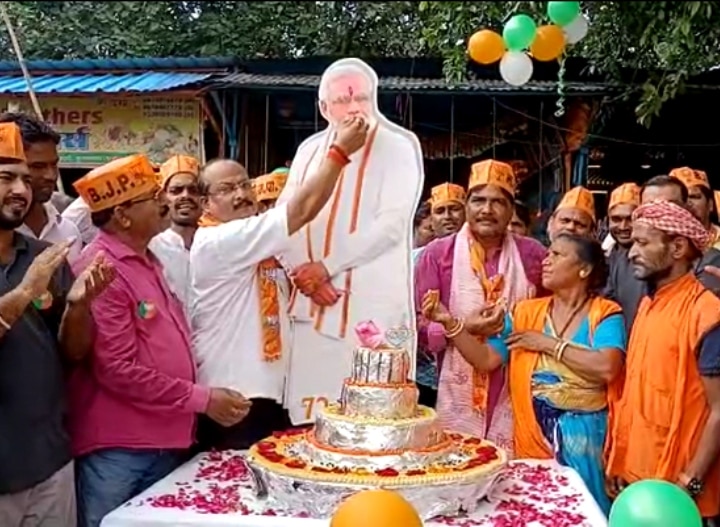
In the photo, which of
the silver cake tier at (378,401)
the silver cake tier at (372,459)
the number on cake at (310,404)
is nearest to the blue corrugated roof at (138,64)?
the number on cake at (310,404)

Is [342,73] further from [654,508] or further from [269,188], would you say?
[654,508]

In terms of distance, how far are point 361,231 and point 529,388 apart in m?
0.89

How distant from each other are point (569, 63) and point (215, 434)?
551cm

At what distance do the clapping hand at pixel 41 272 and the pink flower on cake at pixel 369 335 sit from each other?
1039 millimetres

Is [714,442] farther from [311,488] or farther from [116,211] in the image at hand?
[116,211]

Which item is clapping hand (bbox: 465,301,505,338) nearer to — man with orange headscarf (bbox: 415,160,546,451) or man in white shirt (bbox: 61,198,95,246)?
man with orange headscarf (bbox: 415,160,546,451)

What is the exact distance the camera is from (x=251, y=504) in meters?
2.90

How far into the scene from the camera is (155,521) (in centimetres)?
274

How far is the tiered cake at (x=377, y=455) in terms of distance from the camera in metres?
2.75

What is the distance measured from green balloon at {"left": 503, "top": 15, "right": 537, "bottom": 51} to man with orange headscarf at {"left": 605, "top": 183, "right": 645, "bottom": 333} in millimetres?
1954

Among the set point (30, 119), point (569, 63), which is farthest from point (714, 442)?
point (569, 63)

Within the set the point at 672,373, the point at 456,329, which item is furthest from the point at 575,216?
the point at 672,373

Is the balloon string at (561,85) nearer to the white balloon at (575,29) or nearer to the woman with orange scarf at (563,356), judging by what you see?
the woman with orange scarf at (563,356)

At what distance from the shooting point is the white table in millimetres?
2746
